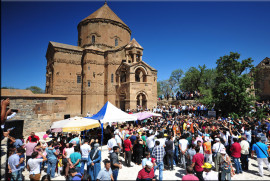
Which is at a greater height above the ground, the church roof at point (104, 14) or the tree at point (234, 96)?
the church roof at point (104, 14)

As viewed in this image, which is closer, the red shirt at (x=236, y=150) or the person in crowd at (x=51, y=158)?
the person in crowd at (x=51, y=158)

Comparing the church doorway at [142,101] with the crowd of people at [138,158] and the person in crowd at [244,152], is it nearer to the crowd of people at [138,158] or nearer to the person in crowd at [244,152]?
the crowd of people at [138,158]

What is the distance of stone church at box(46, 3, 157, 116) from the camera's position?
906 inches

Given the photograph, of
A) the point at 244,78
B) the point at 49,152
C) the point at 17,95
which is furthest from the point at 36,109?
the point at 244,78

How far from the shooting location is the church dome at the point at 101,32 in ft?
89.6

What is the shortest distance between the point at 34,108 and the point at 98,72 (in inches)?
486

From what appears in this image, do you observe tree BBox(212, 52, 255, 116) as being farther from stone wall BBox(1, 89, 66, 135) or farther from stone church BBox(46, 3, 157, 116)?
stone wall BBox(1, 89, 66, 135)

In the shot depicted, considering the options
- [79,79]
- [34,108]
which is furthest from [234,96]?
[79,79]

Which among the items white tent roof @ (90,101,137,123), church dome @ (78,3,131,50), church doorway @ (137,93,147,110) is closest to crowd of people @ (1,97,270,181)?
white tent roof @ (90,101,137,123)

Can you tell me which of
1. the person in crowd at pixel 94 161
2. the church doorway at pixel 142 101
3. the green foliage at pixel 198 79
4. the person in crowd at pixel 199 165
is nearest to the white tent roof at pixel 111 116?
the person in crowd at pixel 94 161

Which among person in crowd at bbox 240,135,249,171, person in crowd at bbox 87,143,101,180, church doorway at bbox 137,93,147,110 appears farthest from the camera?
church doorway at bbox 137,93,147,110

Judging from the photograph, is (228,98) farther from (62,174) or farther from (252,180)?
(62,174)

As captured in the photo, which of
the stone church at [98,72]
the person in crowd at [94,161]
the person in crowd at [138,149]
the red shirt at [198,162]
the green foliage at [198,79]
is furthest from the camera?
the green foliage at [198,79]

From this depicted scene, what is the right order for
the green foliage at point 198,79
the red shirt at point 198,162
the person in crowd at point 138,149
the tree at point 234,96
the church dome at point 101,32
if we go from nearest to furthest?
the red shirt at point 198,162, the person in crowd at point 138,149, the tree at point 234,96, the church dome at point 101,32, the green foliage at point 198,79
